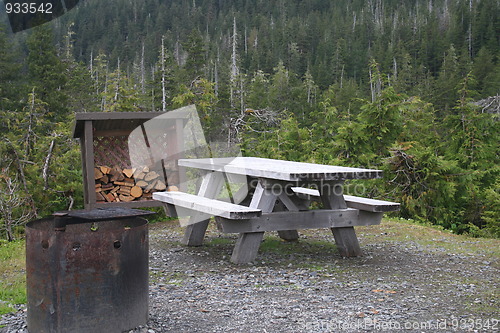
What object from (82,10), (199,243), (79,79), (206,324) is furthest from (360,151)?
(82,10)

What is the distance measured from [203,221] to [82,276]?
330 centimetres

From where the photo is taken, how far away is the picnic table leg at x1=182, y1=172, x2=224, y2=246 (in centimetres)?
625

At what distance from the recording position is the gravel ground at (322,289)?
3367 millimetres

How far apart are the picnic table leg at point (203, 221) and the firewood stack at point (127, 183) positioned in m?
1.75

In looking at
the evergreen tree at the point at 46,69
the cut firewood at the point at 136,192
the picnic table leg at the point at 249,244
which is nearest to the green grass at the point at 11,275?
the cut firewood at the point at 136,192

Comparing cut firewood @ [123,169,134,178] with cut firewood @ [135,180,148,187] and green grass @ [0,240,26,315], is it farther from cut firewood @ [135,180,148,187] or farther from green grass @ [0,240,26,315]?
green grass @ [0,240,26,315]

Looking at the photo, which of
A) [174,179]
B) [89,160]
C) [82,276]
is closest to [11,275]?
[82,276]

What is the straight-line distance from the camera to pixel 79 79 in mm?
51344

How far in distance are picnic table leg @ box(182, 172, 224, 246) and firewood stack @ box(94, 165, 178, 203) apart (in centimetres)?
175

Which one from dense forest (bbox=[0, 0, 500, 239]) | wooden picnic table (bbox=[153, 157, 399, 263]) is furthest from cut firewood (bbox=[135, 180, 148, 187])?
wooden picnic table (bbox=[153, 157, 399, 263])

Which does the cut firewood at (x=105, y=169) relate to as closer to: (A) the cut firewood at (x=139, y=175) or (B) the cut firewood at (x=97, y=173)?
(B) the cut firewood at (x=97, y=173)

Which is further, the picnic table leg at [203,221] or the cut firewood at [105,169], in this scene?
the cut firewood at [105,169]

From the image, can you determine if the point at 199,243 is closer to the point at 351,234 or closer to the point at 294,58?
the point at 351,234

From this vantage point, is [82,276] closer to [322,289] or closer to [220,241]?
[322,289]
